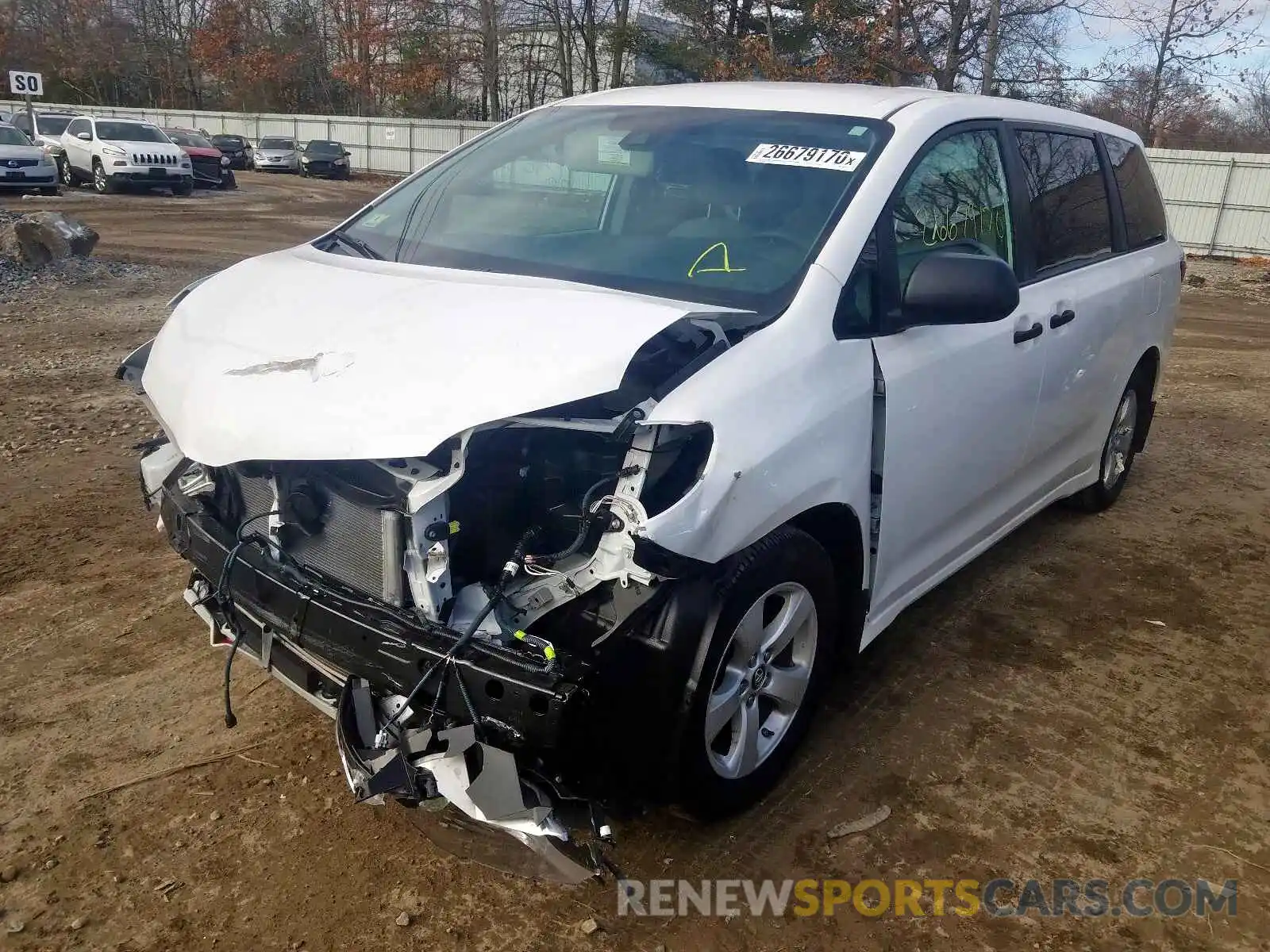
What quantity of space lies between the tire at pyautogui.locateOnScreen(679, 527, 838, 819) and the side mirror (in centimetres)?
78

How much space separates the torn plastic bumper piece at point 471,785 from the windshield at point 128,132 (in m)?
24.5

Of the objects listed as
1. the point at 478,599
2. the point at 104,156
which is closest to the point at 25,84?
the point at 104,156

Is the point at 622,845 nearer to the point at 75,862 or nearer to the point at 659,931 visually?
the point at 659,931

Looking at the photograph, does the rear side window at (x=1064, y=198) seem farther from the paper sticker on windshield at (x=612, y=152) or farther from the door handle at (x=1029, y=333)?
the paper sticker on windshield at (x=612, y=152)

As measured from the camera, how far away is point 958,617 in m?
4.18

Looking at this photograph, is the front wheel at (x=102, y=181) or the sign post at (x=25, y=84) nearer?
the front wheel at (x=102, y=181)

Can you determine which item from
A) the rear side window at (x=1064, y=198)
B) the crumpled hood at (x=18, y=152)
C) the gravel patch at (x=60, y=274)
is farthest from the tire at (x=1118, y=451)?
the crumpled hood at (x=18, y=152)

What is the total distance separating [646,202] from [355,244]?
109cm

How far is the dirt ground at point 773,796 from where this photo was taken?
251cm

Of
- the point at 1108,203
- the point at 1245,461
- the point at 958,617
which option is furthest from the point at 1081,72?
the point at 958,617

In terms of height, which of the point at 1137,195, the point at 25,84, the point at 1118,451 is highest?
the point at 25,84

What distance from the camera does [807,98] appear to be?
3.52 meters

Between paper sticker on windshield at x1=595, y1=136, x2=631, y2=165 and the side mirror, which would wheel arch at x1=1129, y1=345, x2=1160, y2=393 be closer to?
the side mirror

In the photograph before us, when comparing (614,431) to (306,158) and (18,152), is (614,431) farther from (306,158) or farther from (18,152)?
(306,158)
